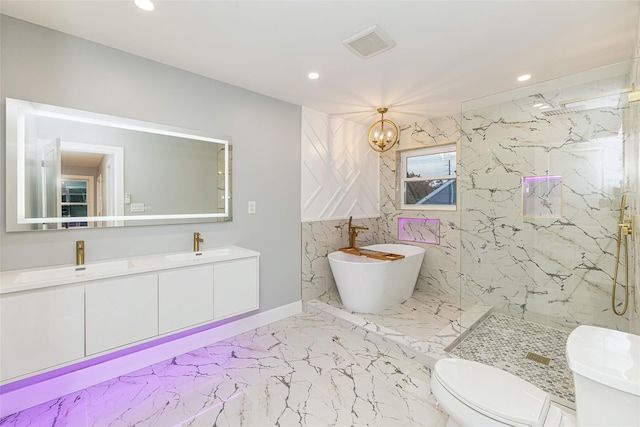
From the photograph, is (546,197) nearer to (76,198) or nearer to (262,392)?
(262,392)

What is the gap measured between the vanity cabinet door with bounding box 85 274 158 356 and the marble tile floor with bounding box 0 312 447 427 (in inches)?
16.2

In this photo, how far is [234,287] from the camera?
7.69ft

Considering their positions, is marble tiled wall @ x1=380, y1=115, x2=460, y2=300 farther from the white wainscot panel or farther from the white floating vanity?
the white floating vanity

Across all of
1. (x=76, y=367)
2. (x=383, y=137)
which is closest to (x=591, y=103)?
(x=383, y=137)

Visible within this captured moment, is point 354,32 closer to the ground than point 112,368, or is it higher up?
higher up

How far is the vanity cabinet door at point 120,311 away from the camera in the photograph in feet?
5.52

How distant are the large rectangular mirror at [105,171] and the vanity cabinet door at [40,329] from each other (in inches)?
21.2

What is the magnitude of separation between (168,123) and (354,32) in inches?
65.1

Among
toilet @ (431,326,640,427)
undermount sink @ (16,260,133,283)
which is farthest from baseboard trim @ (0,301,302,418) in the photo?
toilet @ (431,326,640,427)

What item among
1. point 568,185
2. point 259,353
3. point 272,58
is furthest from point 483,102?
point 259,353

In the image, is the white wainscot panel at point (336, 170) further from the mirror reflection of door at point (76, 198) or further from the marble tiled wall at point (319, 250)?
the mirror reflection of door at point (76, 198)

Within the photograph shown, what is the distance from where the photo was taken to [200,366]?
2.20m

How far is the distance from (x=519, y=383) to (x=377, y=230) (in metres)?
3.02

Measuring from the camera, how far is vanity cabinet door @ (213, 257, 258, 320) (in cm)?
224
